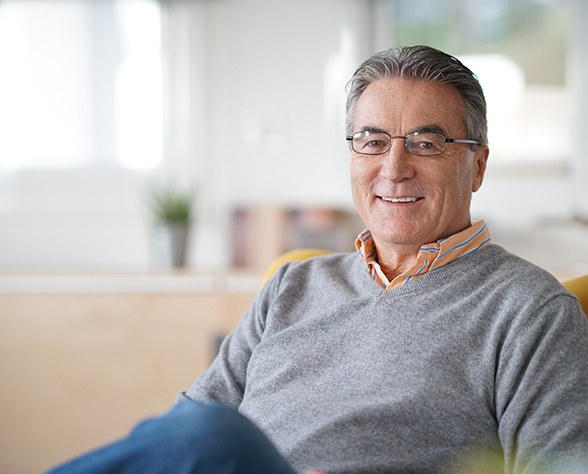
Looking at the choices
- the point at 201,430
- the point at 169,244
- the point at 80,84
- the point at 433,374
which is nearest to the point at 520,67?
the point at 169,244

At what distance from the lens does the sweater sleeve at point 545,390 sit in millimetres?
1427

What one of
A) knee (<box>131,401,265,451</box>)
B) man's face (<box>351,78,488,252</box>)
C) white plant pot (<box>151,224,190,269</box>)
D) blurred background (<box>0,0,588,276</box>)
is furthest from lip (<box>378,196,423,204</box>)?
white plant pot (<box>151,224,190,269</box>)

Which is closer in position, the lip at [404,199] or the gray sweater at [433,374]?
the gray sweater at [433,374]

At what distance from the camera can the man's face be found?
1772 mm

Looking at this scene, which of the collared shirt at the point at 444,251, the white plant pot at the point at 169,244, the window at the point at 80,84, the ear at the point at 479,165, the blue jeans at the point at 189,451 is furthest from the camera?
the window at the point at 80,84

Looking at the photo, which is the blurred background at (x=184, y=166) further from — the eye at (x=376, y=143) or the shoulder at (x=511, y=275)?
the shoulder at (x=511, y=275)

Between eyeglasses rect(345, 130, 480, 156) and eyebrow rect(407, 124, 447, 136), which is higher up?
eyebrow rect(407, 124, 447, 136)

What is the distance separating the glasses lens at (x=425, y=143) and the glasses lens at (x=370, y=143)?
47 millimetres

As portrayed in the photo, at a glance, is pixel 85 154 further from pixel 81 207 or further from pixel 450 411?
pixel 450 411

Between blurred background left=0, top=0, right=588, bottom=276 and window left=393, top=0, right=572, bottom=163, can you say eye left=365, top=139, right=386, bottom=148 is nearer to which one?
blurred background left=0, top=0, right=588, bottom=276

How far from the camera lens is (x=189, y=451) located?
3.95 ft

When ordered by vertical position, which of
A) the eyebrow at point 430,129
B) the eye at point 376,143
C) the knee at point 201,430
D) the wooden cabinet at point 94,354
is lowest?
the wooden cabinet at point 94,354

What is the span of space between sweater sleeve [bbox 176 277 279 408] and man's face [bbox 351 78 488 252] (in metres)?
0.31

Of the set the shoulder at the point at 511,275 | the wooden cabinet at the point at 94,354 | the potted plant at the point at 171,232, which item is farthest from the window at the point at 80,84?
the shoulder at the point at 511,275
